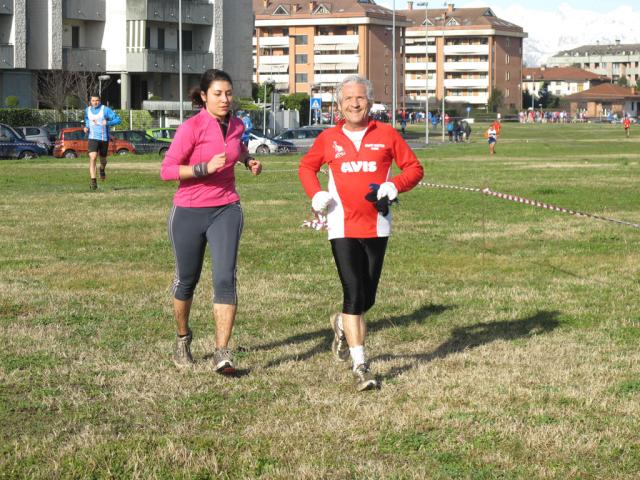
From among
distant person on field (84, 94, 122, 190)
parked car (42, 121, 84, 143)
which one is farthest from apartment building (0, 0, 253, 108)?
distant person on field (84, 94, 122, 190)

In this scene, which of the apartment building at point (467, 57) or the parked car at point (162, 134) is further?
the apartment building at point (467, 57)

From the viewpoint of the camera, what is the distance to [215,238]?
26.7 ft

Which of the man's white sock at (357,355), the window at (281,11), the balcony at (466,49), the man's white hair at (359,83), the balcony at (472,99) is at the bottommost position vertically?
the man's white sock at (357,355)

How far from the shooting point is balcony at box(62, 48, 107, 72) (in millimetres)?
74125

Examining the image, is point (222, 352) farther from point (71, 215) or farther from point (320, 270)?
point (71, 215)

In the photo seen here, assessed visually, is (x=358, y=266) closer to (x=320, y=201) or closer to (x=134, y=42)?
(x=320, y=201)

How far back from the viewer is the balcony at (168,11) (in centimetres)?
7719

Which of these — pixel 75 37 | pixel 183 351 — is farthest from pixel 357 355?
pixel 75 37

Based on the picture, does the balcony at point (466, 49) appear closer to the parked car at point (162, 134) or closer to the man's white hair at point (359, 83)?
the parked car at point (162, 134)


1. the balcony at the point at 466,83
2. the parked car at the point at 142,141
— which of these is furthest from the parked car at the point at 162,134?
the balcony at the point at 466,83

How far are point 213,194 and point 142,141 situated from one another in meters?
44.2

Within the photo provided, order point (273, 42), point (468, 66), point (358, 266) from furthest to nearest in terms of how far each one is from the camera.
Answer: point (468, 66) < point (273, 42) < point (358, 266)

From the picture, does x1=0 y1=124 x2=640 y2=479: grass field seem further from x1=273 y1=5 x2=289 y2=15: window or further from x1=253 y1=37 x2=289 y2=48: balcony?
x1=253 y1=37 x2=289 y2=48: balcony

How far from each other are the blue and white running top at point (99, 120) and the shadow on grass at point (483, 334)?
14074 millimetres
